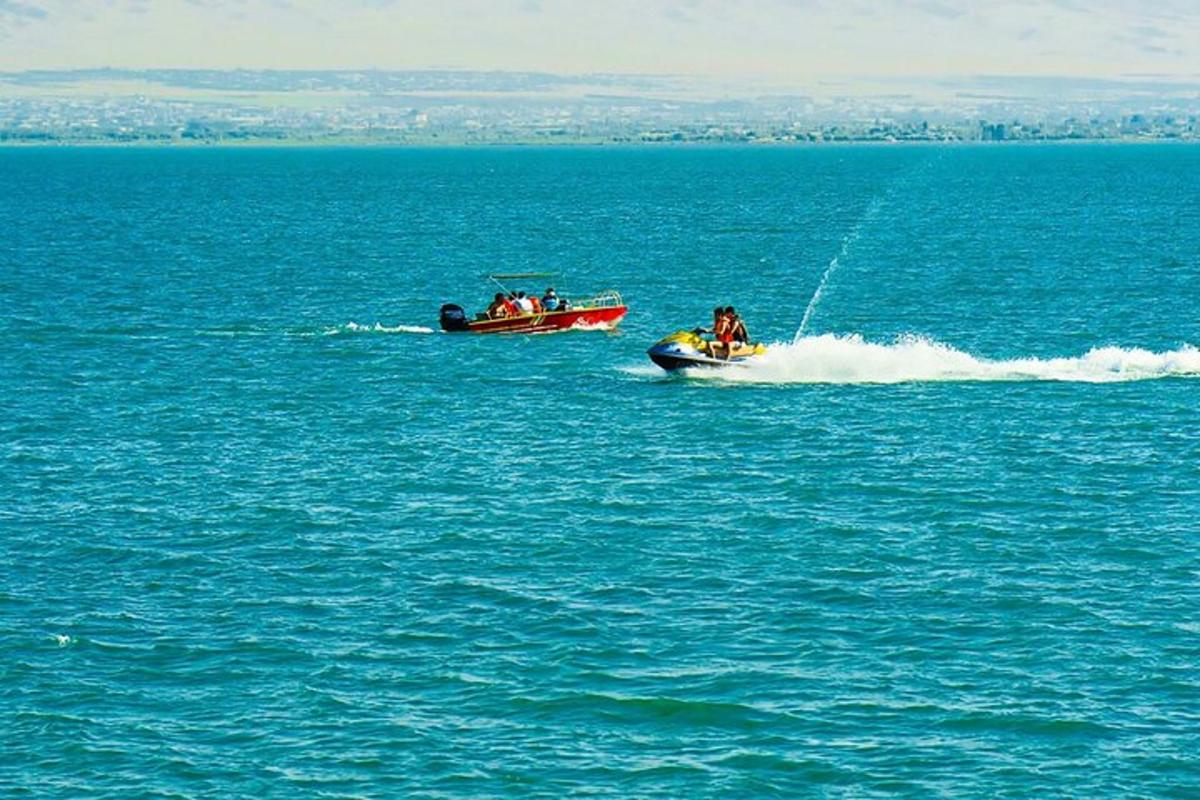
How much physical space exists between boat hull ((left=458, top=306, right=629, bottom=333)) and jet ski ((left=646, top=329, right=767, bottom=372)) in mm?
17429

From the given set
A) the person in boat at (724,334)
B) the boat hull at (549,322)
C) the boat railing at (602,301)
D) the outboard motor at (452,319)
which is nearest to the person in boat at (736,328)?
the person in boat at (724,334)

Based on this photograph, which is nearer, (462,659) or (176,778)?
(176,778)

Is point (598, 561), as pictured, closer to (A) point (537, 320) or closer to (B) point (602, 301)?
(A) point (537, 320)

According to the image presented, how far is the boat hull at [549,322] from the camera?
3381 inches

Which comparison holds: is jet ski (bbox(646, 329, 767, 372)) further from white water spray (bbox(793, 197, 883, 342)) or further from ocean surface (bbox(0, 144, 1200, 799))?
white water spray (bbox(793, 197, 883, 342))

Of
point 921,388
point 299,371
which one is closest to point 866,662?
point 921,388

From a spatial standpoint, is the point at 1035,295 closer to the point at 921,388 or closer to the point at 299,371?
the point at 921,388

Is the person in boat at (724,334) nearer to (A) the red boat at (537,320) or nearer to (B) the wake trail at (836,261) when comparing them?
(B) the wake trail at (836,261)

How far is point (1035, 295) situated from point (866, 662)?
6789 centimetres

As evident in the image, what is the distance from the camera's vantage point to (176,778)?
3084cm

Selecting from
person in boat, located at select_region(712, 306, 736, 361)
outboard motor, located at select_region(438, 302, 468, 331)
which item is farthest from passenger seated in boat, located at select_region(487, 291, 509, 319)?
person in boat, located at select_region(712, 306, 736, 361)

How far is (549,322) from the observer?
86.6 m

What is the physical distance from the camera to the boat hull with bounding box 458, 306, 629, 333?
85875 mm

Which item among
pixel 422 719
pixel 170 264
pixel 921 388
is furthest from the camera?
pixel 170 264
